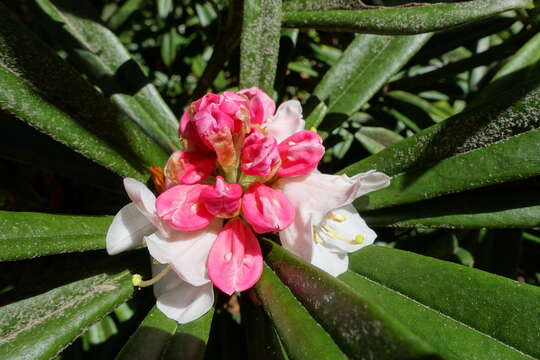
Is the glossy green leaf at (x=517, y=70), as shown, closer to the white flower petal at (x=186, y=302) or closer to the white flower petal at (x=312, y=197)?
the white flower petal at (x=312, y=197)

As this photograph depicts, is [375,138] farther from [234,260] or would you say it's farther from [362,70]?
[234,260]

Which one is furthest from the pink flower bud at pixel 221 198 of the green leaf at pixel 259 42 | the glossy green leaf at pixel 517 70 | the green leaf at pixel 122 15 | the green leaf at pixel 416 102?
the green leaf at pixel 122 15

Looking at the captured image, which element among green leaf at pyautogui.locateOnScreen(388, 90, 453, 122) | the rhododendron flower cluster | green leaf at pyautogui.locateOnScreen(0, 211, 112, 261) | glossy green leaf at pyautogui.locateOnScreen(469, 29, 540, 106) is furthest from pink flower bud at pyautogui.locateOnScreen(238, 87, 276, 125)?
green leaf at pyautogui.locateOnScreen(388, 90, 453, 122)

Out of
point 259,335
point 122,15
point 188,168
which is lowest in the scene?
point 259,335

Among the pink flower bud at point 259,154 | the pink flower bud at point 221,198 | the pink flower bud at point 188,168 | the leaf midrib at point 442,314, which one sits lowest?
the leaf midrib at point 442,314

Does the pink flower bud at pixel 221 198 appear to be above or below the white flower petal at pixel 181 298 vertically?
above

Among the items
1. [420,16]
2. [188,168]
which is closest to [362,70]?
[420,16]
